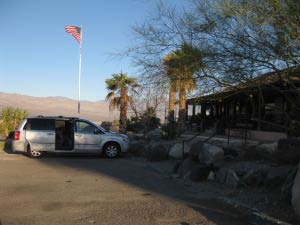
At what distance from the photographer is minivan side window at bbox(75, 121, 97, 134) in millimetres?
19641

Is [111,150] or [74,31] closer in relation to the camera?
[111,150]

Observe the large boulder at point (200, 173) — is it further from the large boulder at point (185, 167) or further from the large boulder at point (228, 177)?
the large boulder at point (185, 167)

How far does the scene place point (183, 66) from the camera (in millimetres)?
10328

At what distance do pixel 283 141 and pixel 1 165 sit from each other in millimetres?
9318

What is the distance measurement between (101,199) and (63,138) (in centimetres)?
1021

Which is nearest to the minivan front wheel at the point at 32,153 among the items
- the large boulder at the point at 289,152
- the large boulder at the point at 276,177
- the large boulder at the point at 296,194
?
the large boulder at the point at 289,152

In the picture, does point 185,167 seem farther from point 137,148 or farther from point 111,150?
point 137,148

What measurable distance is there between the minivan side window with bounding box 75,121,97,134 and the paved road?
14.5 ft

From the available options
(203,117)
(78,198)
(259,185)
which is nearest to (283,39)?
(259,185)

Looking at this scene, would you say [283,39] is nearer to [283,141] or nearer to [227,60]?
[227,60]

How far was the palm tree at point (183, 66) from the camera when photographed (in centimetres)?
1016

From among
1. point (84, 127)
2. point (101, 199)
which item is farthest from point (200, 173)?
point (84, 127)

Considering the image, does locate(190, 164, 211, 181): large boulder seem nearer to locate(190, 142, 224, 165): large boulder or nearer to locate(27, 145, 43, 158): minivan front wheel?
locate(190, 142, 224, 165): large boulder

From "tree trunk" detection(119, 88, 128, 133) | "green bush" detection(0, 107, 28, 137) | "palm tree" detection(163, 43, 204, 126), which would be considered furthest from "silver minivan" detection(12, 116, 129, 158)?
"tree trunk" detection(119, 88, 128, 133)
